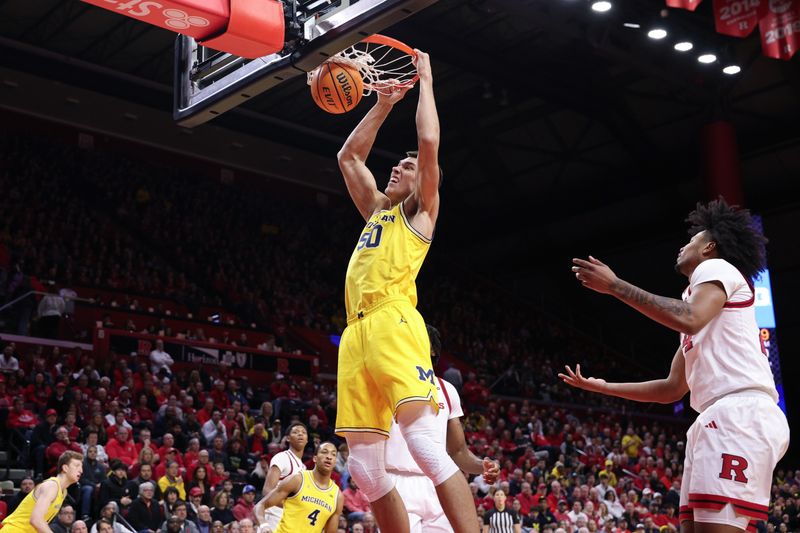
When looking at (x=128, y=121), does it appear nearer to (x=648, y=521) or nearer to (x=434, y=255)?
(x=434, y=255)

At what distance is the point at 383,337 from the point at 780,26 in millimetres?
A: 13490

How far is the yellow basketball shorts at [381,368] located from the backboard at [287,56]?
1821 millimetres

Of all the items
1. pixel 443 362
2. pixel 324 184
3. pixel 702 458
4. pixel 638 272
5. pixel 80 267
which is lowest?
pixel 702 458

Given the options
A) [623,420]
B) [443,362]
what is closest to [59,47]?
[443,362]

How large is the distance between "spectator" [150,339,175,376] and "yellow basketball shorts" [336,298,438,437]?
1196 centimetres

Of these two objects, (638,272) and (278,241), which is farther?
(638,272)

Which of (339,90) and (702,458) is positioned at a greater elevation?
(339,90)

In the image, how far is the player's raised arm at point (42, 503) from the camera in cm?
719

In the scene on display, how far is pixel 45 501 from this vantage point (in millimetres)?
7324

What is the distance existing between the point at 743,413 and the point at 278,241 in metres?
22.4

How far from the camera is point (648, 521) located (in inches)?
603

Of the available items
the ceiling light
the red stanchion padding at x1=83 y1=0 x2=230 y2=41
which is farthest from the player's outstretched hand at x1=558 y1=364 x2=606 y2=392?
the ceiling light

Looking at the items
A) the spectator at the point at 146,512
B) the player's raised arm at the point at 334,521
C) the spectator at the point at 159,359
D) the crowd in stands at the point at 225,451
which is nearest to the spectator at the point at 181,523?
the crowd in stands at the point at 225,451

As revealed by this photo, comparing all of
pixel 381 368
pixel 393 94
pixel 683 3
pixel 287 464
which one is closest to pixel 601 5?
pixel 683 3
